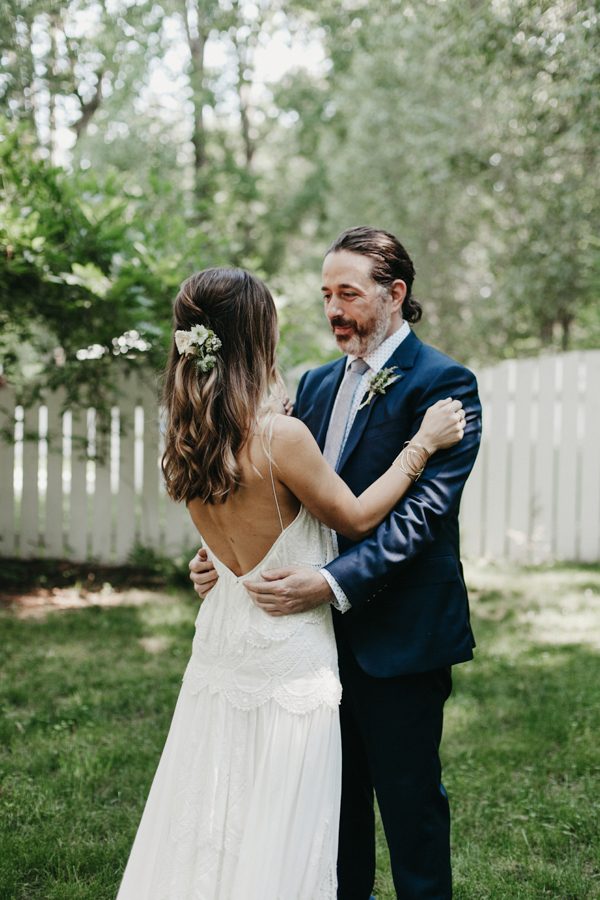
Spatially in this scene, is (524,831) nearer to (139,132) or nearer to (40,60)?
(40,60)

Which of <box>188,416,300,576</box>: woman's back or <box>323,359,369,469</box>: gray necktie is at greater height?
<box>323,359,369,469</box>: gray necktie

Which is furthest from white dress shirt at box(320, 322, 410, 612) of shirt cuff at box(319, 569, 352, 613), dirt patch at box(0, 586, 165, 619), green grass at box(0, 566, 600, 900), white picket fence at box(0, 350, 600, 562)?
white picket fence at box(0, 350, 600, 562)

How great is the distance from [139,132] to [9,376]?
12687 millimetres

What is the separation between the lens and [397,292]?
2598 millimetres

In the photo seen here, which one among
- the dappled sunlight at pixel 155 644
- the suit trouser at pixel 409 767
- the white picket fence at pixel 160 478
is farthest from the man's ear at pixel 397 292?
the white picket fence at pixel 160 478

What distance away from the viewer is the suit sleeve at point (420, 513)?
223cm

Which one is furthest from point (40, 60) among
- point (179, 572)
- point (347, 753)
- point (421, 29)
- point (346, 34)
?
point (347, 753)

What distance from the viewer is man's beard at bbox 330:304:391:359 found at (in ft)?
8.45

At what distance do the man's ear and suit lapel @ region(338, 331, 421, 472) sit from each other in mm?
120

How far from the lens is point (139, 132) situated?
17.9 m

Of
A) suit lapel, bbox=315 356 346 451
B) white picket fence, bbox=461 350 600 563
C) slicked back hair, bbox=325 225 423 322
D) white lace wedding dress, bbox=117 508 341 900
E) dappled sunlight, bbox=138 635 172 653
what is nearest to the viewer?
white lace wedding dress, bbox=117 508 341 900

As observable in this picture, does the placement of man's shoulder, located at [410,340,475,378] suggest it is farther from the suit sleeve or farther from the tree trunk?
the tree trunk

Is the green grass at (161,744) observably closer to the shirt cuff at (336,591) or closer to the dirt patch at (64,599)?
the dirt patch at (64,599)

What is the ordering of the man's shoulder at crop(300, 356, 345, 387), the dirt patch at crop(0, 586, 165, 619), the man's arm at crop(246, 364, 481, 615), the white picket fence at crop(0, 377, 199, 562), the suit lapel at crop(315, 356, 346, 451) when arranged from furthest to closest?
1. the white picket fence at crop(0, 377, 199, 562)
2. the dirt patch at crop(0, 586, 165, 619)
3. the man's shoulder at crop(300, 356, 345, 387)
4. the suit lapel at crop(315, 356, 346, 451)
5. the man's arm at crop(246, 364, 481, 615)
